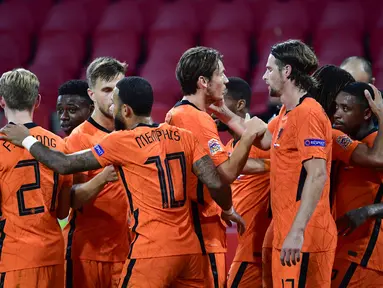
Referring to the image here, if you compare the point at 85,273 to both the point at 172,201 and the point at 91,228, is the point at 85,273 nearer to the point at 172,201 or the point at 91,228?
the point at 91,228

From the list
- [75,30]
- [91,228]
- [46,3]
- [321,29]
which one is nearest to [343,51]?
[321,29]

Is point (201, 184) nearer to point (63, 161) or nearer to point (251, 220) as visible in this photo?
point (251, 220)

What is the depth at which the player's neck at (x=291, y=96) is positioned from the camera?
4574 mm

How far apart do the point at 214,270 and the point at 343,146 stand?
1.23 metres

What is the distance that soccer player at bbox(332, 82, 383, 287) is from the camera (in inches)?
197

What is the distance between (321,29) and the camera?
1065cm

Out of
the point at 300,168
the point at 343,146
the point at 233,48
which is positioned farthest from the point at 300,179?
the point at 233,48

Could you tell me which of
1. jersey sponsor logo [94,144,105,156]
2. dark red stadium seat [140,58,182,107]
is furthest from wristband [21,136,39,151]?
dark red stadium seat [140,58,182,107]

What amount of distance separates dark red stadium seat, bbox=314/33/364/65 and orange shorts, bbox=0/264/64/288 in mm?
6479

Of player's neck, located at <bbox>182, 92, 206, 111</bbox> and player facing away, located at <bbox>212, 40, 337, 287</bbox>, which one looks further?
player's neck, located at <bbox>182, 92, 206, 111</bbox>

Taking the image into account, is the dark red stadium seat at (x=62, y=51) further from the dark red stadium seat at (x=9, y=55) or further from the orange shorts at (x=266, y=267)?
the orange shorts at (x=266, y=267)

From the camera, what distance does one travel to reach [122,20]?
11.6m

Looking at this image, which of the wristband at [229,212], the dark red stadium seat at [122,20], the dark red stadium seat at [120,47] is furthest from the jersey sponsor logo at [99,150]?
the dark red stadium seat at [122,20]

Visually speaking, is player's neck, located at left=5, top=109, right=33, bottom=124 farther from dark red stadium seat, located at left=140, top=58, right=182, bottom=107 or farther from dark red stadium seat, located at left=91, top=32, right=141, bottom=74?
dark red stadium seat, located at left=91, top=32, right=141, bottom=74
